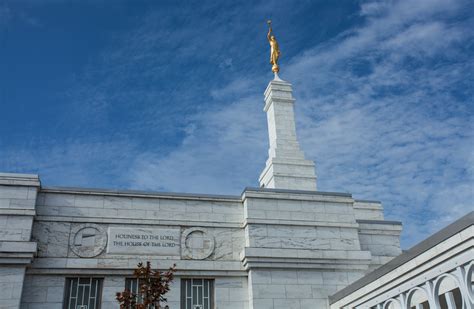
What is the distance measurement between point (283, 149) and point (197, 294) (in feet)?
35.1

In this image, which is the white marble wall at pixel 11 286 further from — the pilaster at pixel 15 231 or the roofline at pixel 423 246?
the roofline at pixel 423 246

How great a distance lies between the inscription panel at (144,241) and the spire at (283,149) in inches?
315

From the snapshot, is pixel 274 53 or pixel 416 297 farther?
pixel 274 53

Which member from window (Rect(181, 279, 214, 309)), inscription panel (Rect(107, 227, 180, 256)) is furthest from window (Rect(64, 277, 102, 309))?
window (Rect(181, 279, 214, 309))

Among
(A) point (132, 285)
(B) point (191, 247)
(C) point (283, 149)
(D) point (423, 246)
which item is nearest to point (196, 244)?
(B) point (191, 247)

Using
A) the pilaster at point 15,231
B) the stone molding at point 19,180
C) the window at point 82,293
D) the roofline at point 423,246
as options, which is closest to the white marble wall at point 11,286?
the pilaster at point 15,231

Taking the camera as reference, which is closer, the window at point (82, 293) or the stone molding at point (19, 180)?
the window at point (82, 293)

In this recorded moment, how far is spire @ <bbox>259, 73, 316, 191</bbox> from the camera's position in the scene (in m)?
26.4

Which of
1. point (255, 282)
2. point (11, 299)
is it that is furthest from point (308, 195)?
point (11, 299)

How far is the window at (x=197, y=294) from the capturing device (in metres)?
19.0

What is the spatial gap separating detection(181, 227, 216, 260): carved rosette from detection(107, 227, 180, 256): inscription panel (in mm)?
266

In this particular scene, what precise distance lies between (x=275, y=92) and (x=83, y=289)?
626 inches

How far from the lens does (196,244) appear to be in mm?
19797

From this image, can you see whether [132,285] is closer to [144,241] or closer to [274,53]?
[144,241]
